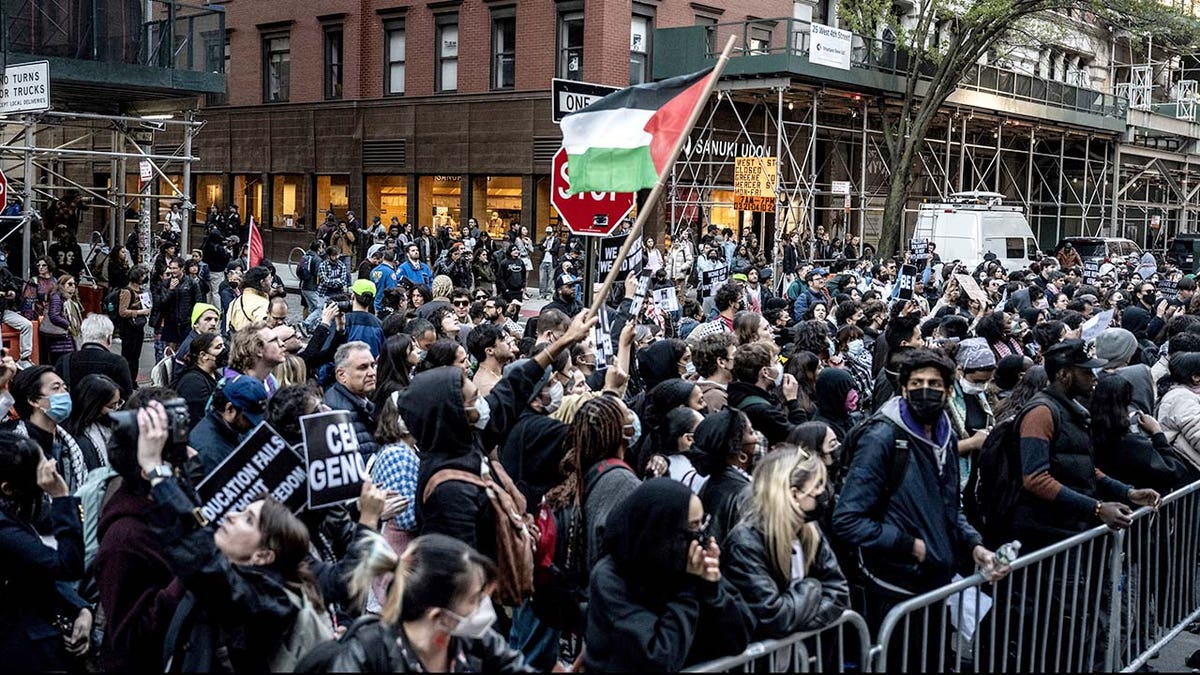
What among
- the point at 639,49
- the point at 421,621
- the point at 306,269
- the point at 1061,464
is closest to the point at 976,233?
the point at 639,49

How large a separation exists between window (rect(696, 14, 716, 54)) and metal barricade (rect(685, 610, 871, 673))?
2472 centimetres

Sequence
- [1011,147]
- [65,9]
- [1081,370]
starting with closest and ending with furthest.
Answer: [1081,370] → [65,9] → [1011,147]

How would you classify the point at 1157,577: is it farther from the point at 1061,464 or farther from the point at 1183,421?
the point at 1061,464

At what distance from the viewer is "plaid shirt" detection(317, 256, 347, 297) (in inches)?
672

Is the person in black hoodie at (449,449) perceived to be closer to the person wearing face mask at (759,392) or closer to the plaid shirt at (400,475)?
the plaid shirt at (400,475)

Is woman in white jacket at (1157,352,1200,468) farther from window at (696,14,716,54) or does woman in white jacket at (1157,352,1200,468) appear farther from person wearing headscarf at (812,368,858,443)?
window at (696,14,716,54)

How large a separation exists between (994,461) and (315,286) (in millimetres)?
13931

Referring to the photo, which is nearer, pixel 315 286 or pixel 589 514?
pixel 589 514

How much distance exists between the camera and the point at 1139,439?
6.43 meters

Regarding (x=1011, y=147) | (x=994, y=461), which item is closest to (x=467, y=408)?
(x=994, y=461)

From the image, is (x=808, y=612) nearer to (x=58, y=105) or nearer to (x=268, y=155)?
(x=58, y=105)

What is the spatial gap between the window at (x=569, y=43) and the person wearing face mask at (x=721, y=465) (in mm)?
24561

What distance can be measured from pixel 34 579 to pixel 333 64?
101 feet

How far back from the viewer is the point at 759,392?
683 cm
